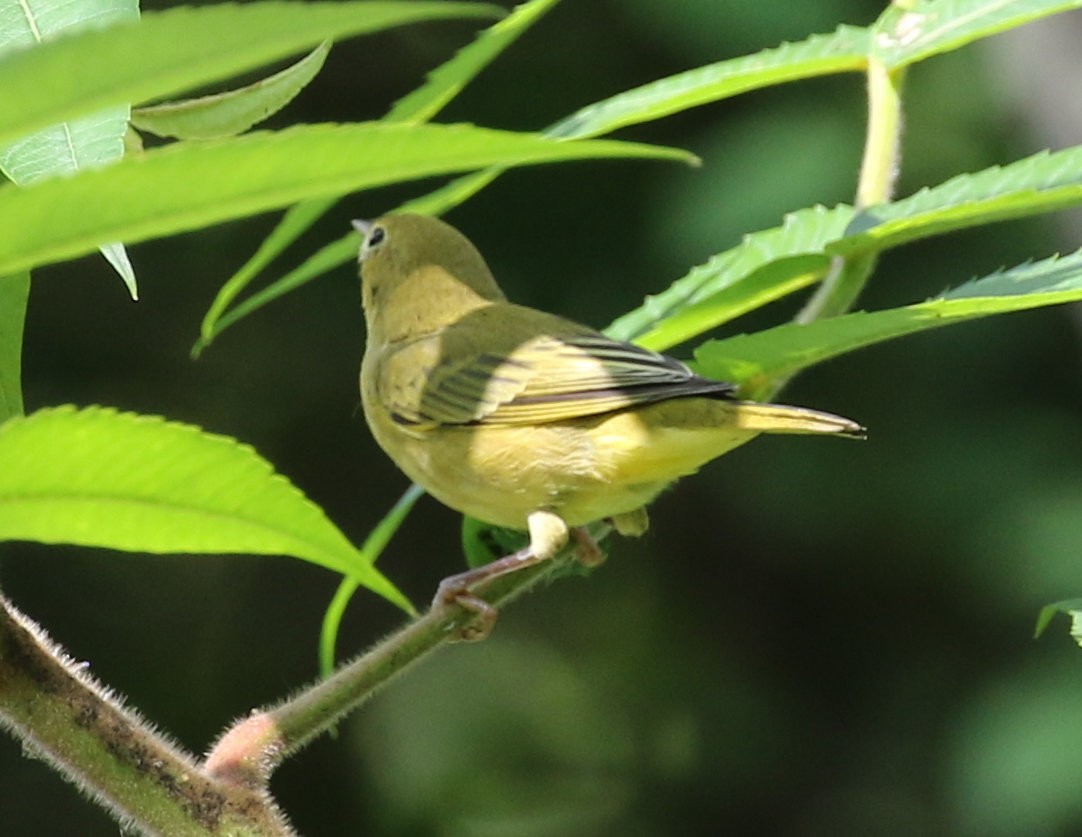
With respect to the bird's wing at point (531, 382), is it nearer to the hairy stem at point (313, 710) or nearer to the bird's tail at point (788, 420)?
the bird's tail at point (788, 420)

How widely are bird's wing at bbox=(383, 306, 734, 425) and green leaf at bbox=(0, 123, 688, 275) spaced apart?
151 centimetres

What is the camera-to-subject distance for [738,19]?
4836 millimetres

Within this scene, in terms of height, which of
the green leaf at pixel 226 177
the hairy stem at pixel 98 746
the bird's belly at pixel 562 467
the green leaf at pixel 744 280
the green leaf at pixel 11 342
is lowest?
the bird's belly at pixel 562 467

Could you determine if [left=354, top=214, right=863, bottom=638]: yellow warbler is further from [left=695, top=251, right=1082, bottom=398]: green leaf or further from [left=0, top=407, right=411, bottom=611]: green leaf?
[left=0, top=407, right=411, bottom=611]: green leaf

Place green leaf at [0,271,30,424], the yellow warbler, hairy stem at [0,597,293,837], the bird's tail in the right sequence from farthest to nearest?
the yellow warbler → the bird's tail → green leaf at [0,271,30,424] → hairy stem at [0,597,293,837]

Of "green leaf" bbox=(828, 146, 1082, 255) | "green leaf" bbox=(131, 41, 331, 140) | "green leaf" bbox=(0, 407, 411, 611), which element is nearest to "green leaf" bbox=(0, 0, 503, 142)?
"green leaf" bbox=(0, 407, 411, 611)

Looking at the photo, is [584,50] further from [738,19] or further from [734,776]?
[734,776]

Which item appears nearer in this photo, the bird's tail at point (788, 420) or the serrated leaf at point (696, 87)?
the serrated leaf at point (696, 87)

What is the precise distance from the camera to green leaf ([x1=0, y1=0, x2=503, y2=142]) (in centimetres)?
56

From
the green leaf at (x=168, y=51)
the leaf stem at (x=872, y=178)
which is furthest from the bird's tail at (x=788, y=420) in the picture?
the green leaf at (x=168, y=51)

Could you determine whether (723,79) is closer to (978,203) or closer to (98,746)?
(978,203)

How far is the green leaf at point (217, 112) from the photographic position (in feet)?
4.45

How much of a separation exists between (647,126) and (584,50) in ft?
1.22

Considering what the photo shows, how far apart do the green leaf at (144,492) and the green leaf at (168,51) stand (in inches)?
7.5
